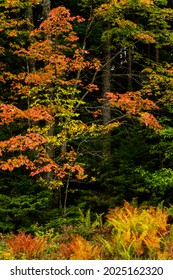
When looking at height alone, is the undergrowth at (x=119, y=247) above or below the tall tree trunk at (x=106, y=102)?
below

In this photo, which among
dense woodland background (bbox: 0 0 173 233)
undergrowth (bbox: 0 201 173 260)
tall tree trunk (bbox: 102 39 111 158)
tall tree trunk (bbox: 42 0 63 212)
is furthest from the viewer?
tall tree trunk (bbox: 102 39 111 158)

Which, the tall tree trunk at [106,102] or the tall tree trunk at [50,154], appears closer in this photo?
the tall tree trunk at [50,154]

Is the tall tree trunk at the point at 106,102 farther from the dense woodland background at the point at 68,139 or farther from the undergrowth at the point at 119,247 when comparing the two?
the undergrowth at the point at 119,247

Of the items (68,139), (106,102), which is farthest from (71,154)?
(106,102)

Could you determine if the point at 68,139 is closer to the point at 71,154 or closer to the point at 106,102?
the point at 71,154

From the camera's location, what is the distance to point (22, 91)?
A: 43.4 feet

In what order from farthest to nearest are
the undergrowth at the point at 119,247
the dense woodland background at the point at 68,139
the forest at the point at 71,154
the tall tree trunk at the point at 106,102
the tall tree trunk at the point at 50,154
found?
the tall tree trunk at the point at 106,102 < the tall tree trunk at the point at 50,154 < the dense woodland background at the point at 68,139 < the forest at the point at 71,154 < the undergrowth at the point at 119,247

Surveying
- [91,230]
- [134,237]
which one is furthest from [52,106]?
[134,237]

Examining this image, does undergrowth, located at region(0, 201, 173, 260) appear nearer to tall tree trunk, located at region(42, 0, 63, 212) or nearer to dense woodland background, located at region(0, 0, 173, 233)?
dense woodland background, located at region(0, 0, 173, 233)

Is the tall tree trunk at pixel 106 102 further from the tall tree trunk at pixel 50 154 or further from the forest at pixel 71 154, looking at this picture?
the tall tree trunk at pixel 50 154

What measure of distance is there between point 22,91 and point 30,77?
1.27m

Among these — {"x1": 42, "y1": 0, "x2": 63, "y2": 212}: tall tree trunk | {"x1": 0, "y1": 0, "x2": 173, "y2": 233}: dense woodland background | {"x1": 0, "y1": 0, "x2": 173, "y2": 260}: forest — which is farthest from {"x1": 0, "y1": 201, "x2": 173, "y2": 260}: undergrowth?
{"x1": 42, "y1": 0, "x2": 63, "y2": 212}: tall tree trunk

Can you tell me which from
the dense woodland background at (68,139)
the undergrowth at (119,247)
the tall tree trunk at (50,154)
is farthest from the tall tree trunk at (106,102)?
the undergrowth at (119,247)

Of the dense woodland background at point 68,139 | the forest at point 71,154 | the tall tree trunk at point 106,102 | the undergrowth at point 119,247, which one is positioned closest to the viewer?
the undergrowth at point 119,247
